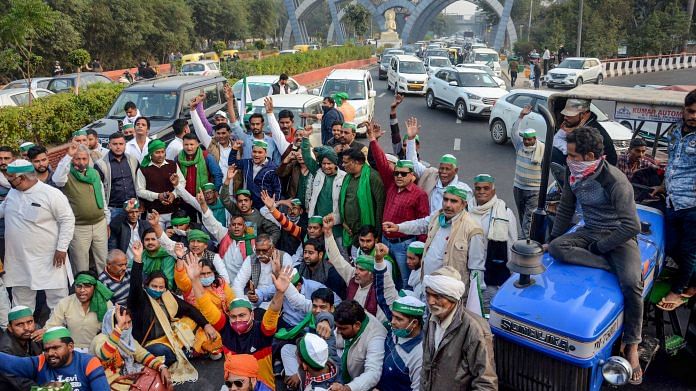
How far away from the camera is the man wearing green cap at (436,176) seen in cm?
611

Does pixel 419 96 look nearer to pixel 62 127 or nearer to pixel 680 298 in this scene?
pixel 62 127

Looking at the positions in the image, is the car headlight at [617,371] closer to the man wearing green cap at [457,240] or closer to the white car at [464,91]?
the man wearing green cap at [457,240]

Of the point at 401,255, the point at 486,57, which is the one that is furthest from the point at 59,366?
the point at 486,57

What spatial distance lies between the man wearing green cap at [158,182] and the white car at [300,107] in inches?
184

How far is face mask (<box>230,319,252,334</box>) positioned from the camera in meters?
5.14

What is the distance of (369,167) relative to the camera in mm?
6645

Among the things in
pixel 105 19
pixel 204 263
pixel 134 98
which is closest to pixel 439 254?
pixel 204 263

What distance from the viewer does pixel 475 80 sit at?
1984cm

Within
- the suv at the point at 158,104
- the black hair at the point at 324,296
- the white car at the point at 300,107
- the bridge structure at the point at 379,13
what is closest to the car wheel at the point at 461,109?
the white car at the point at 300,107

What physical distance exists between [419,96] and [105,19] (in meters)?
18.9

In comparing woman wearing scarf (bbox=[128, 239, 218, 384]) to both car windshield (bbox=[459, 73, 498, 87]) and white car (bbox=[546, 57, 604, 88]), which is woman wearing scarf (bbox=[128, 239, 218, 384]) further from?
white car (bbox=[546, 57, 604, 88])

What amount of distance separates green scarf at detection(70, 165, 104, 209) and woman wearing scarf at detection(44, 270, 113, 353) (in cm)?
171

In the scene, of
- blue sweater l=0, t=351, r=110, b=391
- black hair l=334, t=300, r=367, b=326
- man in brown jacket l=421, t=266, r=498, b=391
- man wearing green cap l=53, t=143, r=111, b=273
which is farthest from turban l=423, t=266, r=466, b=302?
man wearing green cap l=53, t=143, r=111, b=273

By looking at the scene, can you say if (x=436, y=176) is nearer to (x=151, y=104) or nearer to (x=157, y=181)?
(x=157, y=181)
